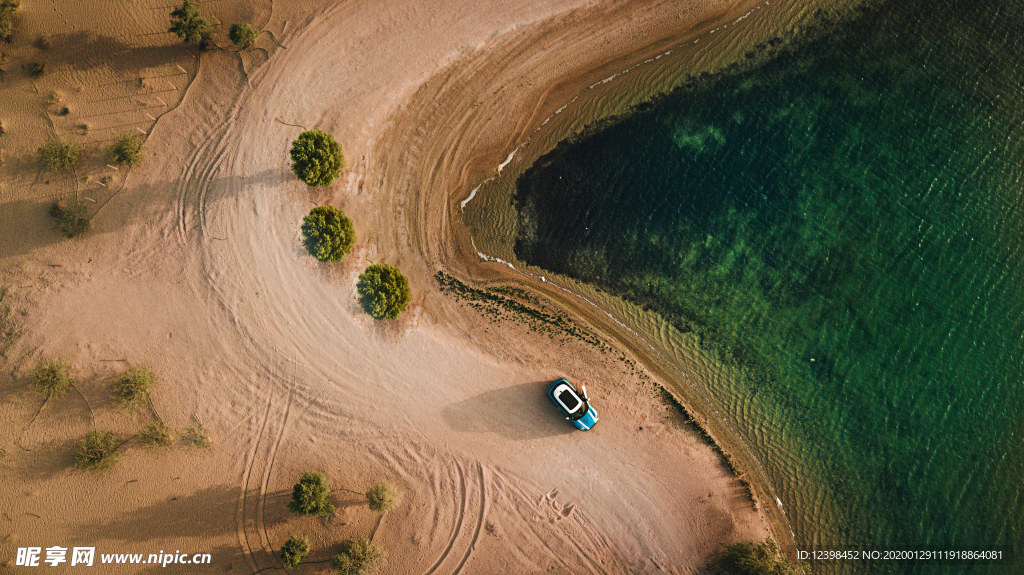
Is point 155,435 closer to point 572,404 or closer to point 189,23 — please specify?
point 189,23

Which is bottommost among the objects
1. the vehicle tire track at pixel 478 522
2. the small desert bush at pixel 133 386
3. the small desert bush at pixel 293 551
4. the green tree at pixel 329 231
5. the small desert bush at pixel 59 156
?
the vehicle tire track at pixel 478 522

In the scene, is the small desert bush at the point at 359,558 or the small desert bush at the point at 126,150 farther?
the small desert bush at the point at 126,150

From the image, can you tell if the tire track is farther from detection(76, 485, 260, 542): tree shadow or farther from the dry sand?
detection(76, 485, 260, 542): tree shadow

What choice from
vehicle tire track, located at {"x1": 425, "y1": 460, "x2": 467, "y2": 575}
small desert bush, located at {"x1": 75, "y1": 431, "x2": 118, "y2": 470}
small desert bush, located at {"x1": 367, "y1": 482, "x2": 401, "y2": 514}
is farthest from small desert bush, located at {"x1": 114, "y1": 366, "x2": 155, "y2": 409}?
vehicle tire track, located at {"x1": 425, "y1": 460, "x2": 467, "y2": 575}

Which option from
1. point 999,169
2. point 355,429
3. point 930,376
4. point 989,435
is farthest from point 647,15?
point 989,435

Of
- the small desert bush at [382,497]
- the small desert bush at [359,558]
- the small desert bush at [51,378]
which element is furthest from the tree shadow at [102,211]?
the small desert bush at [359,558]

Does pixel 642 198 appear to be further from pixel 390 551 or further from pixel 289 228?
pixel 390 551

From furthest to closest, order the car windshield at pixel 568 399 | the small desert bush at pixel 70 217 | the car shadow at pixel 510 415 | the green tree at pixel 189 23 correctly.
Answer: the car shadow at pixel 510 415 → the small desert bush at pixel 70 217 → the car windshield at pixel 568 399 → the green tree at pixel 189 23

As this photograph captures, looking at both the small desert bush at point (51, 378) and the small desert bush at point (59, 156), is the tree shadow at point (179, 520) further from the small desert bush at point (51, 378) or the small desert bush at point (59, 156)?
the small desert bush at point (59, 156)
